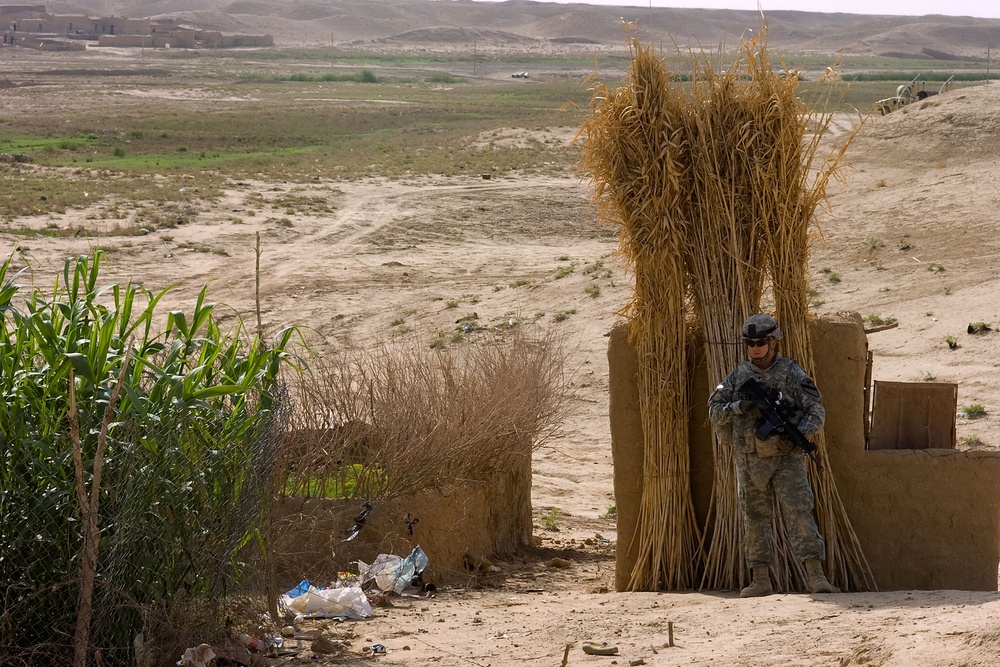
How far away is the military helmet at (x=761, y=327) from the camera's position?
5.57 meters

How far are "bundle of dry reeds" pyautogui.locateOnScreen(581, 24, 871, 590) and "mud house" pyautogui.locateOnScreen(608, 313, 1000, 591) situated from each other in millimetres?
154

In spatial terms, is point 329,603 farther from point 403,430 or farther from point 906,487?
point 906,487

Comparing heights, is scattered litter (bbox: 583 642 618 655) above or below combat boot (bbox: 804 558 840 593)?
above

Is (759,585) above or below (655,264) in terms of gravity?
below

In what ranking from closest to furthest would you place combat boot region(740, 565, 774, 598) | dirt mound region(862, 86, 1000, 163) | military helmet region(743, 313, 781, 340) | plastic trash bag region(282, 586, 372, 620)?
plastic trash bag region(282, 586, 372, 620) → military helmet region(743, 313, 781, 340) → combat boot region(740, 565, 774, 598) → dirt mound region(862, 86, 1000, 163)

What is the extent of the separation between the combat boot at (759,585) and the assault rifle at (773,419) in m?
0.68

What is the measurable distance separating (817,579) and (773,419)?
88 cm

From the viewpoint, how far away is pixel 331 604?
5.48 metres

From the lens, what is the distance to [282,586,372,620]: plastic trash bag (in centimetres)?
544

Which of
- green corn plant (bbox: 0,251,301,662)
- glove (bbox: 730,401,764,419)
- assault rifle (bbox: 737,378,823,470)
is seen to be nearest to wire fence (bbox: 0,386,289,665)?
green corn plant (bbox: 0,251,301,662)

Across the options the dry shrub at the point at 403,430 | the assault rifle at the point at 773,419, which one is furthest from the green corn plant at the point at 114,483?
the assault rifle at the point at 773,419

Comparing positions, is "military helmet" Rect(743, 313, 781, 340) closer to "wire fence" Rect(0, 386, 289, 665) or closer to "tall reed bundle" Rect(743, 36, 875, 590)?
"tall reed bundle" Rect(743, 36, 875, 590)

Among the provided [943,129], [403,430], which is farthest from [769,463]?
[943,129]

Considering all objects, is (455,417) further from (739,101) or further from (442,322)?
(442,322)
